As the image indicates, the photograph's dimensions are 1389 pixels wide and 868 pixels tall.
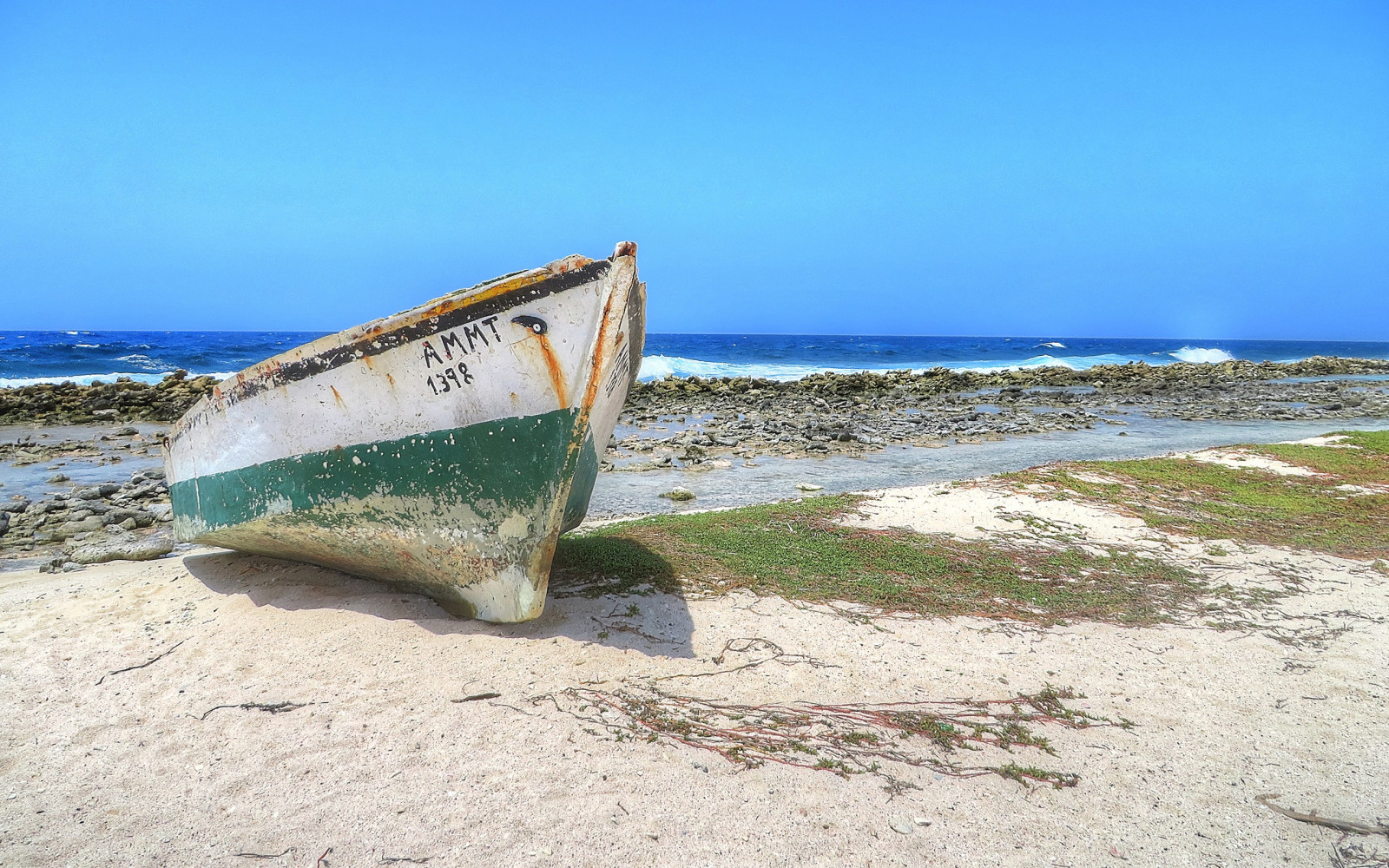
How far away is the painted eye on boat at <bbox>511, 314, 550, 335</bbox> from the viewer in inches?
170

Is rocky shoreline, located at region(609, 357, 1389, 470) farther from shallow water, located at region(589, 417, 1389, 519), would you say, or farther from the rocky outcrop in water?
the rocky outcrop in water

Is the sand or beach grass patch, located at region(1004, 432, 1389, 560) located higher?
beach grass patch, located at region(1004, 432, 1389, 560)

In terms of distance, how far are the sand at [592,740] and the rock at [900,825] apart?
0.05 feet

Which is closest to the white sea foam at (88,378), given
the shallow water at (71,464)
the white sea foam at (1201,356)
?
the shallow water at (71,464)

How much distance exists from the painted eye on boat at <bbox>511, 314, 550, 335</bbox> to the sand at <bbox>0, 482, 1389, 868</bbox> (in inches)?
74.2

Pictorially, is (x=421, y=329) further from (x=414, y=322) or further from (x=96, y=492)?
(x=96, y=492)

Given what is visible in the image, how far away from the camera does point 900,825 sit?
9.59ft

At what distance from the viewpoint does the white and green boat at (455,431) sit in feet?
14.2

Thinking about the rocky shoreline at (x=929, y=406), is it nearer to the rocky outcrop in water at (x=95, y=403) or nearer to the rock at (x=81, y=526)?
the rock at (x=81, y=526)

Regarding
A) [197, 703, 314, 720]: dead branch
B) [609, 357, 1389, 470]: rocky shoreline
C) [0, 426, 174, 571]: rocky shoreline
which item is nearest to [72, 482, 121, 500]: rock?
[0, 426, 174, 571]: rocky shoreline

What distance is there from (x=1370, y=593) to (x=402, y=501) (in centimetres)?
687

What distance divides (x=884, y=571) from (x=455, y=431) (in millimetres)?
3399

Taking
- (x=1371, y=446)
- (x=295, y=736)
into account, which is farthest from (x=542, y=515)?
(x=1371, y=446)

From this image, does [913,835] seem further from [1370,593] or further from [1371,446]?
[1371,446]
